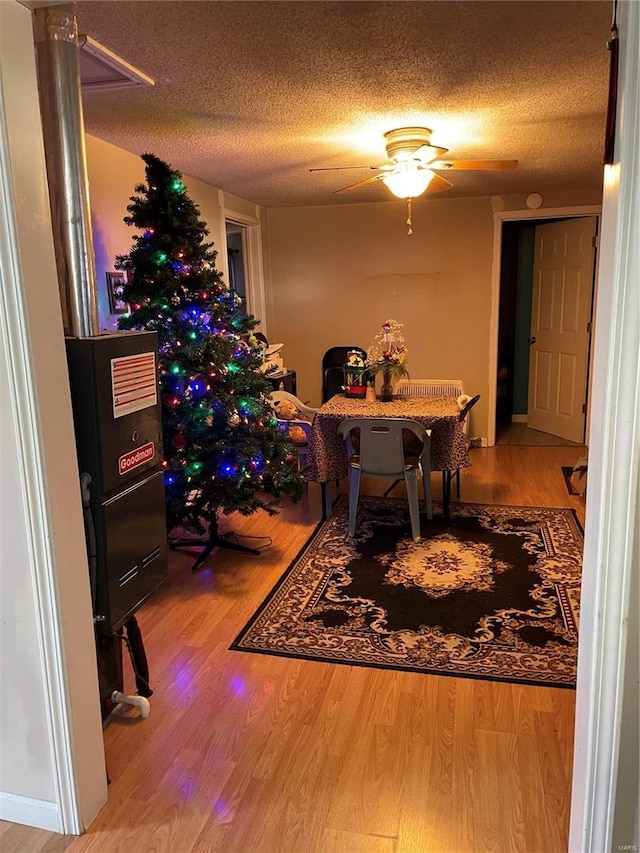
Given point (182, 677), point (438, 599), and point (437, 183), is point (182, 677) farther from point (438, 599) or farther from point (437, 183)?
point (437, 183)

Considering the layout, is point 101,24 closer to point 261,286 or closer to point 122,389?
point 122,389

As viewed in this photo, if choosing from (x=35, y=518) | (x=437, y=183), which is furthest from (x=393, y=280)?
(x=35, y=518)

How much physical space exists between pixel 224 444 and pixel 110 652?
1.33 m

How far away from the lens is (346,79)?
8.38ft

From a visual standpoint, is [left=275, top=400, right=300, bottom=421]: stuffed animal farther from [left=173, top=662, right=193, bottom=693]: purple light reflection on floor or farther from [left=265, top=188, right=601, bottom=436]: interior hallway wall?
[left=173, top=662, right=193, bottom=693]: purple light reflection on floor

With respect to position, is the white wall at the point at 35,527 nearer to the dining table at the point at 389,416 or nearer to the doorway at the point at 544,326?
the dining table at the point at 389,416

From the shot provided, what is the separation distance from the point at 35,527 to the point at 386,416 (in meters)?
2.62

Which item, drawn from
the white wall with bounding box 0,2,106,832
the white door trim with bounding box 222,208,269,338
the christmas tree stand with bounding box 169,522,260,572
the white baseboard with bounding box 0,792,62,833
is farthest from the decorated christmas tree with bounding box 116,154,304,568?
the white door trim with bounding box 222,208,269,338

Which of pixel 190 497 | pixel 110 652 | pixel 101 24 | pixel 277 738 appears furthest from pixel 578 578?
pixel 101 24

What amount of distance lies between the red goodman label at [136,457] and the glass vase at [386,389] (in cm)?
245

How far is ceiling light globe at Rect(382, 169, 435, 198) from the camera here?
357 cm

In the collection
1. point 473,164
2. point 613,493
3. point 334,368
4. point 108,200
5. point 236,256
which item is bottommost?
point 334,368

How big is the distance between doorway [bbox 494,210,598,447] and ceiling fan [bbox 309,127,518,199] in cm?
256

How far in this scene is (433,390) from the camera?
18.6 ft
